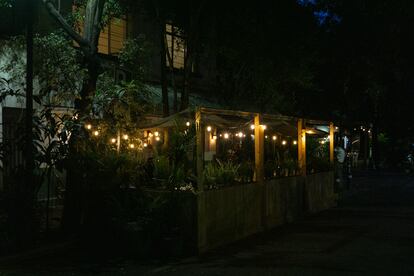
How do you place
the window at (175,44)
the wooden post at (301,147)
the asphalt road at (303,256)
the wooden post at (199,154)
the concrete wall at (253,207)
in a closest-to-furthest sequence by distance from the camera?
the asphalt road at (303,256), the wooden post at (199,154), the concrete wall at (253,207), the wooden post at (301,147), the window at (175,44)

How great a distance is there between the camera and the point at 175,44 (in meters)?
19.0

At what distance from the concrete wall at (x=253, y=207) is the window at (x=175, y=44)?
6685mm

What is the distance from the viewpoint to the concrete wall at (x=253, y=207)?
9.32 meters

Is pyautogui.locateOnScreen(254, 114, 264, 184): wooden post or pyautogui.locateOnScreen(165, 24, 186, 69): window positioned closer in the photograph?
pyautogui.locateOnScreen(254, 114, 264, 184): wooden post

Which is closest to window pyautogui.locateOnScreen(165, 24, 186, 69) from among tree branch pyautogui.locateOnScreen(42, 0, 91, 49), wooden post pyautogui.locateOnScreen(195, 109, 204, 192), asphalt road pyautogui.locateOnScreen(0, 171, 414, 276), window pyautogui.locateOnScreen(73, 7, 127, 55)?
window pyautogui.locateOnScreen(73, 7, 127, 55)

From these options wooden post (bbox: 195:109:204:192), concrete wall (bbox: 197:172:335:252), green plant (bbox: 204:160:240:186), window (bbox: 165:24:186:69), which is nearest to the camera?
wooden post (bbox: 195:109:204:192)

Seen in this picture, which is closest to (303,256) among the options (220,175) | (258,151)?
(220,175)

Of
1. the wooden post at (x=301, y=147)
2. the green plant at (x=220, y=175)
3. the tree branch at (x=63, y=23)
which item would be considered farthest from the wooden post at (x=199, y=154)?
the wooden post at (x=301, y=147)

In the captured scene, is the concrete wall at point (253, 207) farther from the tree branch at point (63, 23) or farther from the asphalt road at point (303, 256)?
the tree branch at point (63, 23)

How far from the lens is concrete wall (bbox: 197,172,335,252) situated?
9320mm

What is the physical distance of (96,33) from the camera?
34.3ft

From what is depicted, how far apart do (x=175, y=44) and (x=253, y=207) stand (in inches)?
383

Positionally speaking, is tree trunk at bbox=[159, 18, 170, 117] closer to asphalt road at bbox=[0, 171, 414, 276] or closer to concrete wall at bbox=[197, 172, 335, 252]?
concrete wall at bbox=[197, 172, 335, 252]

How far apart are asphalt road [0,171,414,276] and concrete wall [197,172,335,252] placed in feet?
0.92
